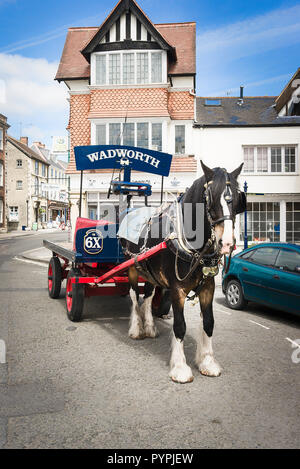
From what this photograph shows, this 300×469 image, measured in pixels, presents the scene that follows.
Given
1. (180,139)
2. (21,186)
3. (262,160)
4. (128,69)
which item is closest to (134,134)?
(180,139)

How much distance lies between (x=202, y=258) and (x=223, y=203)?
2.35 feet

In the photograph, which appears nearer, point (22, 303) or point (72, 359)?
point (72, 359)

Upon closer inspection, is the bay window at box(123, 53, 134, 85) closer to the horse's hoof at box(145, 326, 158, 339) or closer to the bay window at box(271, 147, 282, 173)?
the bay window at box(271, 147, 282, 173)

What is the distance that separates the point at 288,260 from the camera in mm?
6254

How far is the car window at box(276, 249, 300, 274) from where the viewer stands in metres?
6.09

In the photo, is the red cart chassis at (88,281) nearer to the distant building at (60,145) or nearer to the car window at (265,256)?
the car window at (265,256)

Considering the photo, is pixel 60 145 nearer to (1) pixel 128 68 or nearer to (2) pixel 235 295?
(1) pixel 128 68

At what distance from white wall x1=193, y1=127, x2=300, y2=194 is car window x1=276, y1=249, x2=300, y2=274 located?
12427mm

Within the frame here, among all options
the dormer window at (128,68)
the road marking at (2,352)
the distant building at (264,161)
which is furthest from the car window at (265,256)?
the dormer window at (128,68)

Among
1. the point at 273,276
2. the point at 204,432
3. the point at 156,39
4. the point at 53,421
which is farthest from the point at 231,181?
the point at 156,39
